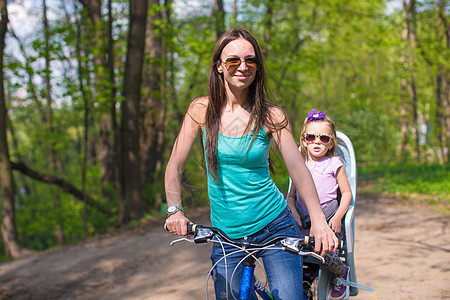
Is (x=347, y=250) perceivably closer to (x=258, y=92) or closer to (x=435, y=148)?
(x=258, y=92)

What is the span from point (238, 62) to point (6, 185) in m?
8.34

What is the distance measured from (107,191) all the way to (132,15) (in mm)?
6544

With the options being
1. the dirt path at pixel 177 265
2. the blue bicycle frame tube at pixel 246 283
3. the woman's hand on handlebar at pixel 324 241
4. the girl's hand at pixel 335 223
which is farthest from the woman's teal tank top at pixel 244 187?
the dirt path at pixel 177 265

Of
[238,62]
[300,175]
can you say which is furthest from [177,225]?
[238,62]

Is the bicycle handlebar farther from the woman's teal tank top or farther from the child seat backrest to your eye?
the child seat backrest

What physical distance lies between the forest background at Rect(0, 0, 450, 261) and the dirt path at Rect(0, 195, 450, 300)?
5.56 ft

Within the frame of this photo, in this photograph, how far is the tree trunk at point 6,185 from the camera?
28.5ft

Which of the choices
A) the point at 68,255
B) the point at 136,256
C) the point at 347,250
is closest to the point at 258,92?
the point at 347,250

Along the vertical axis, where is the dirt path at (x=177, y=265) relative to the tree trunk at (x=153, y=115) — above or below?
below

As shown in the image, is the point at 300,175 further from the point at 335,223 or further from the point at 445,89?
the point at 445,89

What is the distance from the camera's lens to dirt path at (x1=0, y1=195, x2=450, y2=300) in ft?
16.9

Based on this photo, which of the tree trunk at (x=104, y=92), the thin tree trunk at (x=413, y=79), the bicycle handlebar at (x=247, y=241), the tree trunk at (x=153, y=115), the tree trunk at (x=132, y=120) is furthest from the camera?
the thin tree trunk at (x=413, y=79)

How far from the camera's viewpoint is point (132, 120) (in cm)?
995

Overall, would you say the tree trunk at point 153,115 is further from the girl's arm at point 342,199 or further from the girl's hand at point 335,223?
the girl's hand at point 335,223
